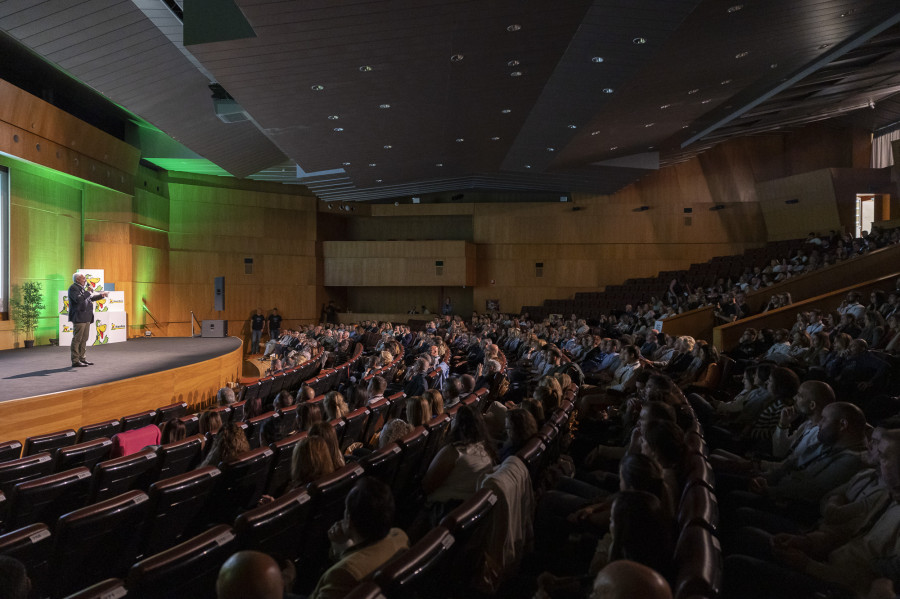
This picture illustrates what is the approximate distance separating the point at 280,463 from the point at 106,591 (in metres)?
1.97

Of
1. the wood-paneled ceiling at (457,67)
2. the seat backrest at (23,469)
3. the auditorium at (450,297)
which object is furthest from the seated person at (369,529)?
the wood-paneled ceiling at (457,67)

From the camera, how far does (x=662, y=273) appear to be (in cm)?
1925

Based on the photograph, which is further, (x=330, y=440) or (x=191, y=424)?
(x=191, y=424)

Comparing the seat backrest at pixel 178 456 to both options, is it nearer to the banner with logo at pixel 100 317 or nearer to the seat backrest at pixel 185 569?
the seat backrest at pixel 185 569

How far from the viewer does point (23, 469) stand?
3377 mm

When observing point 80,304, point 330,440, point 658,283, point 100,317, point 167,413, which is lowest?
point 167,413

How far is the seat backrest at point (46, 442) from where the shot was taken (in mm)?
4309

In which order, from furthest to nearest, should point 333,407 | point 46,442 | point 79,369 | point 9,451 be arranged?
point 79,369 → point 333,407 → point 46,442 → point 9,451

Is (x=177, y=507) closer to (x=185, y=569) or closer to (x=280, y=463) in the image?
(x=280, y=463)

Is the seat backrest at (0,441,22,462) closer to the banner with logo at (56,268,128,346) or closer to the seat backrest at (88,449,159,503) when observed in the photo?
the seat backrest at (88,449,159,503)

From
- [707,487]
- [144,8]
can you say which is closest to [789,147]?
[144,8]

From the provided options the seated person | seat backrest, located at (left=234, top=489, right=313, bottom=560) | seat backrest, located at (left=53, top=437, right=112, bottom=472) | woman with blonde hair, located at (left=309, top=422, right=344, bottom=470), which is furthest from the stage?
the seated person

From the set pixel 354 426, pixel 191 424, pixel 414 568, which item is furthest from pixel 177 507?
pixel 191 424

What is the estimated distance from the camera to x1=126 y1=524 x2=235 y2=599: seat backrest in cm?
166
